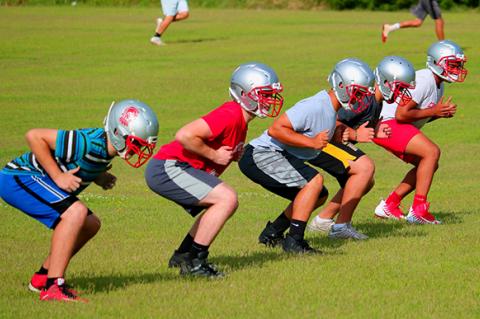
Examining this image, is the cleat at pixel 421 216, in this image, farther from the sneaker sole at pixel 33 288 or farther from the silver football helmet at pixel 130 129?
the sneaker sole at pixel 33 288

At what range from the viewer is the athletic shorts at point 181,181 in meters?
8.51

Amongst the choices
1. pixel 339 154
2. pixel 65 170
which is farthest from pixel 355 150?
pixel 65 170

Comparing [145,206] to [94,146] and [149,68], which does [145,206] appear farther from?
[149,68]

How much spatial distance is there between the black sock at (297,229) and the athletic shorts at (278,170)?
285mm

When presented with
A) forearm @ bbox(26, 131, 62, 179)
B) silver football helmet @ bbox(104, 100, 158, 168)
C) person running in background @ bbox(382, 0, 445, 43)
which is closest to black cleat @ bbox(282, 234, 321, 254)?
silver football helmet @ bbox(104, 100, 158, 168)

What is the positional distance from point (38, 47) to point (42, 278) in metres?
23.7

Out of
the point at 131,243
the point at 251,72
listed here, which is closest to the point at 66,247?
the point at 251,72

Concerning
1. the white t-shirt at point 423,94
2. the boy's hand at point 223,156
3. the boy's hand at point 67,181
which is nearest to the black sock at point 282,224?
the boy's hand at point 223,156

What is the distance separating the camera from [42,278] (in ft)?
26.5

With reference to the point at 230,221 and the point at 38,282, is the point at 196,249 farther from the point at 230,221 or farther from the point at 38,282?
the point at 230,221

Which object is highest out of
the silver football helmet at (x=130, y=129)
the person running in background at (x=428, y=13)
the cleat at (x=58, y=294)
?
the silver football helmet at (x=130, y=129)

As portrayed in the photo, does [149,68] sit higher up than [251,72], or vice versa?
[251,72]

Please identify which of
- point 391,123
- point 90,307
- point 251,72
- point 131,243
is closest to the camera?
point 90,307

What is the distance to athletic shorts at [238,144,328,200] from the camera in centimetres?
970
